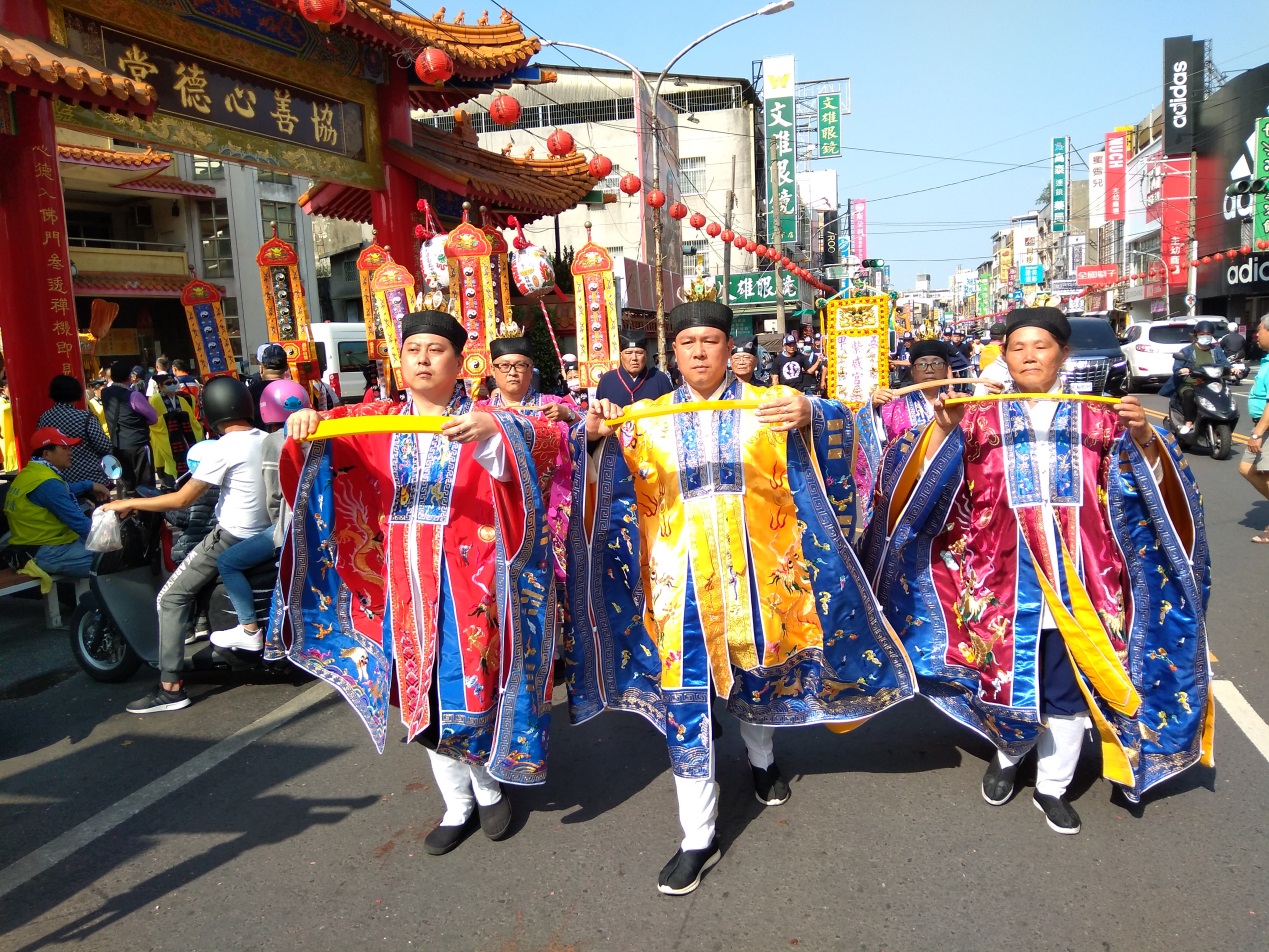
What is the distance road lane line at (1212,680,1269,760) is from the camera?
3357 mm

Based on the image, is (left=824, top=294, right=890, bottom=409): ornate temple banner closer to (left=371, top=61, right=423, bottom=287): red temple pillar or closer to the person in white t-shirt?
the person in white t-shirt

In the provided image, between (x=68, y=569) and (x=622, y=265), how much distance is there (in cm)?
1838

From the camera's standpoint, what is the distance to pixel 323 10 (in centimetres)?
732

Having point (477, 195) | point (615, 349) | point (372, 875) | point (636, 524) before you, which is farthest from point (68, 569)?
point (477, 195)

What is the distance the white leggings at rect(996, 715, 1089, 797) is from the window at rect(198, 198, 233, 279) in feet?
73.8

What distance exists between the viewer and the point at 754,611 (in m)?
2.74

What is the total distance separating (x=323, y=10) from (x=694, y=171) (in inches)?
1176

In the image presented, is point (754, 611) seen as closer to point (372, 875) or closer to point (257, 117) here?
point (372, 875)

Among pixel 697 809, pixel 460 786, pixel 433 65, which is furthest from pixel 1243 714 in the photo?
pixel 433 65

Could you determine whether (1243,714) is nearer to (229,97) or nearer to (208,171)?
(229,97)

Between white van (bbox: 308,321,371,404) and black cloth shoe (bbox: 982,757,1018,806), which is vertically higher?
white van (bbox: 308,321,371,404)

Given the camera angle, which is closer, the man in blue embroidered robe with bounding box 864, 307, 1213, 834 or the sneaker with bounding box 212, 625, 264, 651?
the man in blue embroidered robe with bounding box 864, 307, 1213, 834

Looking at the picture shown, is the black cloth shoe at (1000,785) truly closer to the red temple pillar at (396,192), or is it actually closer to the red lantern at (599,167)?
the red temple pillar at (396,192)

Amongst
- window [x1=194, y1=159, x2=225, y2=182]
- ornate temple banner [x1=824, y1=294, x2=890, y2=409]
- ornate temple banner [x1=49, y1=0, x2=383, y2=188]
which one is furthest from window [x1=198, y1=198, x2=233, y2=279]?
ornate temple banner [x1=824, y1=294, x2=890, y2=409]
